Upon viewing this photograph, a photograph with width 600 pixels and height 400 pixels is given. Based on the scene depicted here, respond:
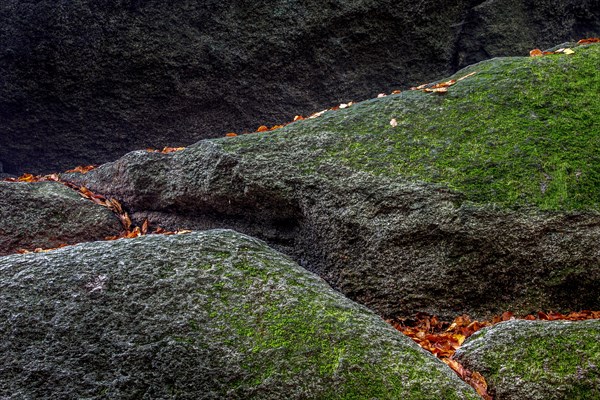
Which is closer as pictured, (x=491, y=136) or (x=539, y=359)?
(x=539, y=359)

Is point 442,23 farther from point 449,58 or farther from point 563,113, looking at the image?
point 563,113

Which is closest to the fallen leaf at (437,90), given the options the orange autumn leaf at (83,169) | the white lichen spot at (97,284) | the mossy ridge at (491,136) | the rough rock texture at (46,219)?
the mossy ridge at (491,136)

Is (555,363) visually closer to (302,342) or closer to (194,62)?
(302,342)

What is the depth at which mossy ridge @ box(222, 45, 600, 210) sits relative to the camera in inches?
176

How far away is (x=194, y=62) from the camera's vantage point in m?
7.16

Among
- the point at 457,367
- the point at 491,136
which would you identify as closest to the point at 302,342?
the point at 457,367

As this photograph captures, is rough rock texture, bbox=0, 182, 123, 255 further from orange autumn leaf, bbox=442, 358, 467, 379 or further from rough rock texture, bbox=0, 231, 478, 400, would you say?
orange autumn leaf, bbox=442, 358, 467, 379

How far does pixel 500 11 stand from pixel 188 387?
662 centimetres

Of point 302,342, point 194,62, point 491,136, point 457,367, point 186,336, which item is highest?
point 194,62

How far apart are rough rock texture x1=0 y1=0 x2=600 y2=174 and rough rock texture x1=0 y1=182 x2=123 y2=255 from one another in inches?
74.3

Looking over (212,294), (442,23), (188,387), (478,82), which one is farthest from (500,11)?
(188,387)

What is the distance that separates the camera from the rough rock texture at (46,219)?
5191mm

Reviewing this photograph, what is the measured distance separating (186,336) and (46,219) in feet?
9.41

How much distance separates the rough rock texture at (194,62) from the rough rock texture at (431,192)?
1816mm
